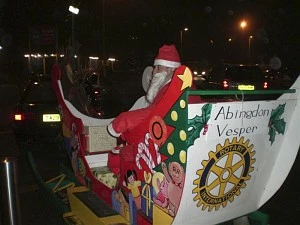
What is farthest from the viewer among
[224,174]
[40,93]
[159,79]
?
[40,93]

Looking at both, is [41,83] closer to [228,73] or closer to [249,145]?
[249,145]

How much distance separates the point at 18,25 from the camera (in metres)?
34.9

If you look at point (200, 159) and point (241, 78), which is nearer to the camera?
point (200, 159)

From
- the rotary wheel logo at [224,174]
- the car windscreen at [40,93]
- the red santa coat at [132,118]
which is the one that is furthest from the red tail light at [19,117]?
the rotary wheel logo at [224,174]

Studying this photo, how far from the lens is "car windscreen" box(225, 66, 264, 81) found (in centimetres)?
1416

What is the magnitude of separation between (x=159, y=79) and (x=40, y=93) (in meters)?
5.53

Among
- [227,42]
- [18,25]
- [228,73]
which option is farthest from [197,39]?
A: [228,73]

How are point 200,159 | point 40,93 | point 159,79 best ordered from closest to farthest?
point 200,159 < point 159,79 < point 40,93

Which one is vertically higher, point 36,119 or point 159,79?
point 159,79

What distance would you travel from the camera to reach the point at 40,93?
8555 mm

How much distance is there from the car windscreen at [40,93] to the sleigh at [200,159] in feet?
15.8

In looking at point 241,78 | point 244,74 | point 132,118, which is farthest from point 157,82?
point 244,74

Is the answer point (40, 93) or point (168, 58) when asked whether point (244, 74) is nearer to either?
point (40, 93)

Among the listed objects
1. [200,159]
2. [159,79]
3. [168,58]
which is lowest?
[200,159]
